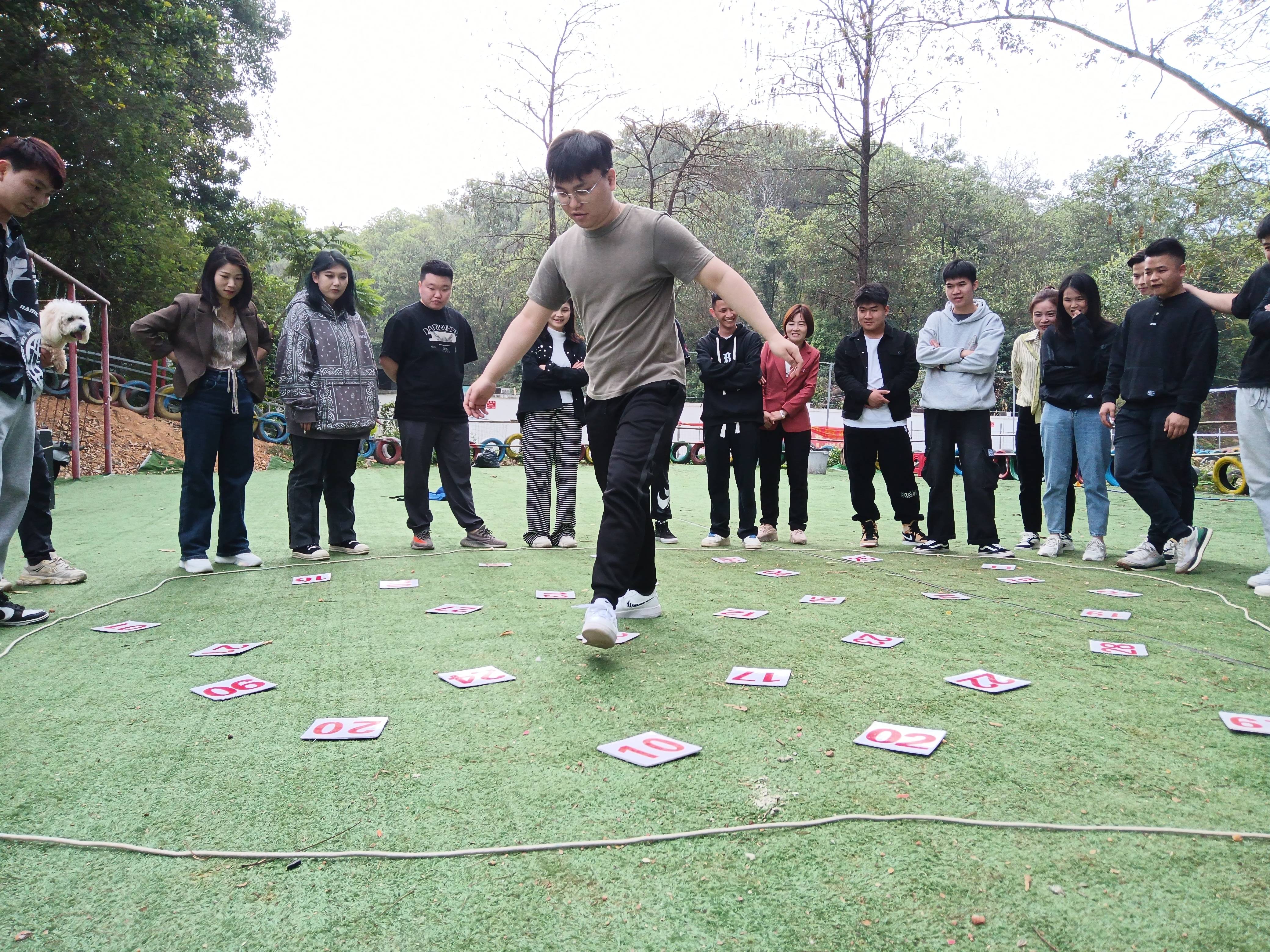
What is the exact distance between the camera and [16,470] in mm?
3166

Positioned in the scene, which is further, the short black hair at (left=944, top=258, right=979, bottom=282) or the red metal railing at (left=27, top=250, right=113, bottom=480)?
the red metal railing at (left=27, top=250, right=113, bottom=480)

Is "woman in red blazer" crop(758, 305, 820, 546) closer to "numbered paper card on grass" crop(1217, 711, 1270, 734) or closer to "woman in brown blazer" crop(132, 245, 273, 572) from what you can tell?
"woman in brown blazer" crop(132, 245, 273, 572)

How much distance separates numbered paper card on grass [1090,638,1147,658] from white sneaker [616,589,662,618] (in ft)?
4.94

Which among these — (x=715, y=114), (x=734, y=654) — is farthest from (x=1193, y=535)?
(x=715, y=114)

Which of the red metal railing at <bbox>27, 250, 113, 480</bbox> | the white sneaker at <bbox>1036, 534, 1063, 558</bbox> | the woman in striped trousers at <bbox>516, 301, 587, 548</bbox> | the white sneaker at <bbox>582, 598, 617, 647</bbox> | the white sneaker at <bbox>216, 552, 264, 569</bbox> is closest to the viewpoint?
the white sneaker at <bbox>582, 598, 617, 647</bbox>

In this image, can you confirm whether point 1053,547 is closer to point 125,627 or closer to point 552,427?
point 552,427

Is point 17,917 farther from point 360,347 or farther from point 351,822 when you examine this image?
point 360,347

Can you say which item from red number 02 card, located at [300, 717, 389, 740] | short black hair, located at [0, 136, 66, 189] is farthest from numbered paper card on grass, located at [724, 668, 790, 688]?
short black hair, located at [0, 136, 66, 189]

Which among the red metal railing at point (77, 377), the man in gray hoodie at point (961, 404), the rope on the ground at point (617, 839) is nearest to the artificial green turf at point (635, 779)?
the rope on the ground at point (617, 839)

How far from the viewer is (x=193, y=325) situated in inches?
170

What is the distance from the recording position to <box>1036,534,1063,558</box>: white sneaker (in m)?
5.23

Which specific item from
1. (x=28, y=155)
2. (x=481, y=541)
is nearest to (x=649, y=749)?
(x=28, y=155)

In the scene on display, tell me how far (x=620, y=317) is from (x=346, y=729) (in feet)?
5.33

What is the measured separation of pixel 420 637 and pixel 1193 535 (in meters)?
3.96
